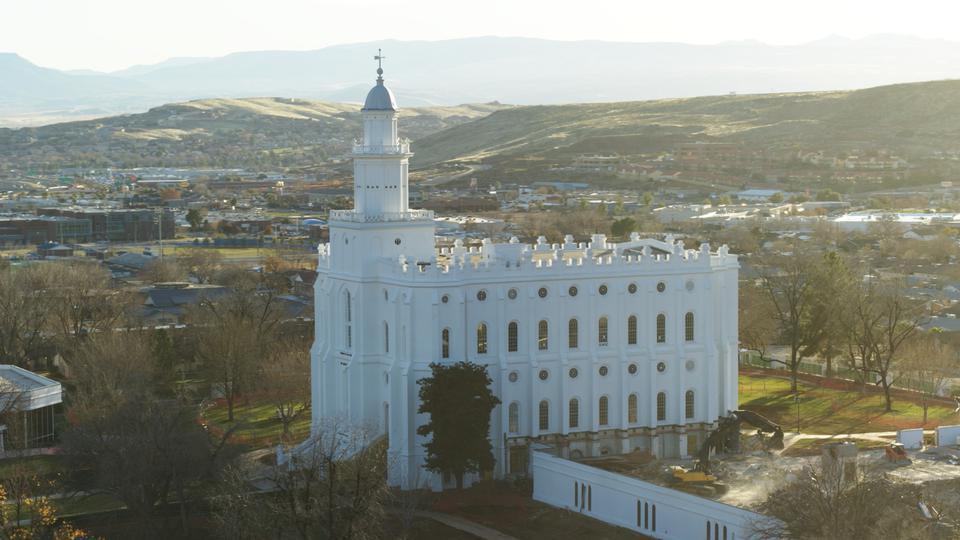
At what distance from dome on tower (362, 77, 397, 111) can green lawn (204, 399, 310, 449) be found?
1453 cm

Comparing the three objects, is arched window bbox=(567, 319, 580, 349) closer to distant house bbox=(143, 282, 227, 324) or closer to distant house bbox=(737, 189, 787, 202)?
distant house bbox=(143, 282, 227, 324)

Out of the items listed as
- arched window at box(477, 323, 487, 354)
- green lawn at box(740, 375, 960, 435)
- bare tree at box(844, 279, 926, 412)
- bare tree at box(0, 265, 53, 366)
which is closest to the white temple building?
arched window at box(477, 323, 487, 354)

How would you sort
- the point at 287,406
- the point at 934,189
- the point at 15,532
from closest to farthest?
1. the point at 15,532
2. the point at 287,406
3. the point at 934,189

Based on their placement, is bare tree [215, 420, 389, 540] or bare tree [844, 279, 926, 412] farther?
bare tree [844, 279, 926, 412]

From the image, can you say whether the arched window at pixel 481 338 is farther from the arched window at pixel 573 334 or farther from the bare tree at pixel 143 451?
the bare tree at pixel 143 451

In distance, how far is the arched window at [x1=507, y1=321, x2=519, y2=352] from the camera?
62.5 metres

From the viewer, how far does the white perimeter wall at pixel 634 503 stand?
164ft

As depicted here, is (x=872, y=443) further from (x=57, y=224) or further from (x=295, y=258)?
(x=57, y=224)

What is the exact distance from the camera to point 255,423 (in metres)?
71.9

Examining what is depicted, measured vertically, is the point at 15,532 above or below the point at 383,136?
below

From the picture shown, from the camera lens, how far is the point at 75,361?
248ft

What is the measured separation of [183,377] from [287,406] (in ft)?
39.5

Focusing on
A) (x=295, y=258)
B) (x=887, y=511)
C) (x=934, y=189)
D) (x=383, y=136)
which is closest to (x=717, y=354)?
(x=383, y=136)

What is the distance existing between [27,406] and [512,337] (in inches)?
871
